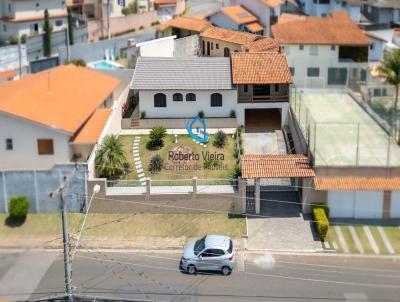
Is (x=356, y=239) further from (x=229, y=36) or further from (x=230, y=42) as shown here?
→ (x=229, y=36)

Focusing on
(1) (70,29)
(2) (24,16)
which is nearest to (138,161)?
(2) (24,16)

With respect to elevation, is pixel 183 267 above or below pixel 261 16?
below

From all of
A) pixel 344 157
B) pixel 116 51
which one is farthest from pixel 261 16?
pixel 344 157

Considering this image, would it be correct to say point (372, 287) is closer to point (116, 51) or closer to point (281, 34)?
point (281, 34)

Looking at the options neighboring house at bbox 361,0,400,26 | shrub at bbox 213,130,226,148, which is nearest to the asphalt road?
shrub at bbox 213,130,226,148

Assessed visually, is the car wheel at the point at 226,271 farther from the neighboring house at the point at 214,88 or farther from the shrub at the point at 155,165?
Answer: the neighboring house at the point at 214,88

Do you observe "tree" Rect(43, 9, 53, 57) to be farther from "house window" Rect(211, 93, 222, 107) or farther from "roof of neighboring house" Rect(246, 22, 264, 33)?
"house window" Rect(211, 93, 222, 107)

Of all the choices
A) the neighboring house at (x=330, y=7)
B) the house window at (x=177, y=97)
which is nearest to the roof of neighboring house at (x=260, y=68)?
the house window at (x=177, y=97)
